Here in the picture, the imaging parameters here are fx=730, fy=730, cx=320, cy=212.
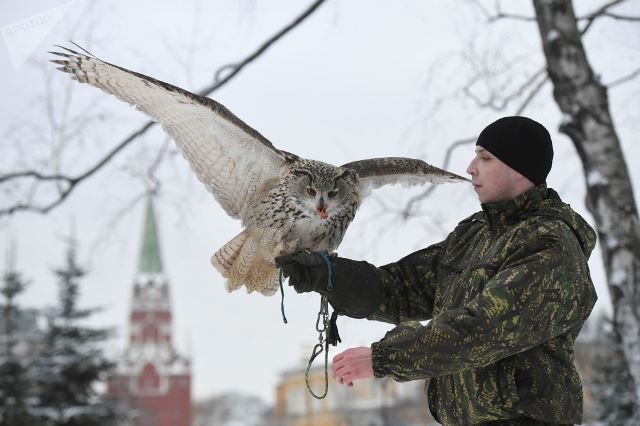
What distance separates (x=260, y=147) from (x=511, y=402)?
5.01 ft

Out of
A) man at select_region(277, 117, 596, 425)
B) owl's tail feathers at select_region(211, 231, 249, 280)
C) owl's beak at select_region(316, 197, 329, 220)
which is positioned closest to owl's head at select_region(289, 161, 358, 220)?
owl's beak at select_region(316, 197, 329, 220)

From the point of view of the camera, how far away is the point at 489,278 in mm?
2055

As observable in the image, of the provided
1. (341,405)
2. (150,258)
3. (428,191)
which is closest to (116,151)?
(428,191)

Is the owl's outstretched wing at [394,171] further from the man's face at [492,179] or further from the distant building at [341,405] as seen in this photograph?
the distant building at [341,405]

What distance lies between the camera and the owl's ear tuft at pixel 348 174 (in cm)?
308

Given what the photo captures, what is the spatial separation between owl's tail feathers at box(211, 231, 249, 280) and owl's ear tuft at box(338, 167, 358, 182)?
1.60ft

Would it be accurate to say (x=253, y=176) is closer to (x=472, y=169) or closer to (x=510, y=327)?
(x=472, y=169)

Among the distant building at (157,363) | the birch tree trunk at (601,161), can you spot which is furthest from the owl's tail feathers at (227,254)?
the distant building at (157,363)

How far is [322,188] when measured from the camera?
117 inches

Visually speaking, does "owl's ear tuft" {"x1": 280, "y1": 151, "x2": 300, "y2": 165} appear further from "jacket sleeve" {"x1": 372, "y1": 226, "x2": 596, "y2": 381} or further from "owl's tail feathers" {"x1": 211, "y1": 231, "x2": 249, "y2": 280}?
"jacket sleeve" {"x1": 372, "y1": 226, "x2": 596, "y2": 381}

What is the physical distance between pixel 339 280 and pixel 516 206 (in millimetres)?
660

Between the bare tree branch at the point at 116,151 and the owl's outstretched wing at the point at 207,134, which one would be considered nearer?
the owl's outstretched wing at the point at 207,134

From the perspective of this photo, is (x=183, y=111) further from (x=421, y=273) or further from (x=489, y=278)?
(x=489, y=278)

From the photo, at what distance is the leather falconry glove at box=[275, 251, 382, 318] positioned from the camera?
2473 mm
